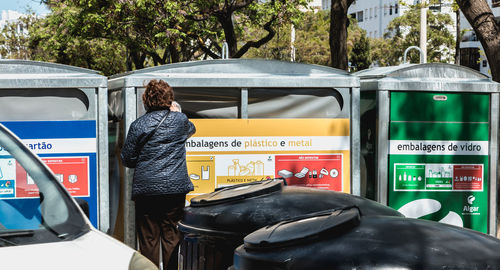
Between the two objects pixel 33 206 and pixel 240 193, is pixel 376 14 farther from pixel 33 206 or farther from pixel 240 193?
pixel 33 206

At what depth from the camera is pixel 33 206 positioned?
328 centimetres

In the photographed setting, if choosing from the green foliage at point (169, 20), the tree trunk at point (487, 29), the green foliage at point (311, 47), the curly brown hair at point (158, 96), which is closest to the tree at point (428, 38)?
the green foliage at point (311, 47)

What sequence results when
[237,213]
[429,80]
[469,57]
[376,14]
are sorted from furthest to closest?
[376,14] → [469,57] → [429,80] → [237,213]

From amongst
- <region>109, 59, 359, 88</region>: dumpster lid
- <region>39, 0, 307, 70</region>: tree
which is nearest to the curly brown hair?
<region>109, 59, 359, 88</region>: dumpster lid

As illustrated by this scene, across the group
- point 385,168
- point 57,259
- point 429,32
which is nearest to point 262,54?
point 429,32

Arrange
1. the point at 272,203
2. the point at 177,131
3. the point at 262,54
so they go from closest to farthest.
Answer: the point at 272,203, the point at 177,131, the point at 262,54

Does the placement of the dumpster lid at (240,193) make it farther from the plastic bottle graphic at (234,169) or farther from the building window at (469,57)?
the building window at (469,57)

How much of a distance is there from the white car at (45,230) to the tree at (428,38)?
5934cm

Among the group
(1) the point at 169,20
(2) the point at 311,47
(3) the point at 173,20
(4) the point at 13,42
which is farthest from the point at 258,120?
(2) the point at 311,47

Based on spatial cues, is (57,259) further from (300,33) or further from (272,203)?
(300,33)

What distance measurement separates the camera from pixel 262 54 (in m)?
46.8

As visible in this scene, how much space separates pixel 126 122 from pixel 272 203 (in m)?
2.54

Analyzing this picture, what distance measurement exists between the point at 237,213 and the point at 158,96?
1.98 m

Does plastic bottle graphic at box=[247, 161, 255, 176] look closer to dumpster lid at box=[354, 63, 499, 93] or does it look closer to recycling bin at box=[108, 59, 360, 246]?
recycling bin at box=[108, 59, 360, 246]
